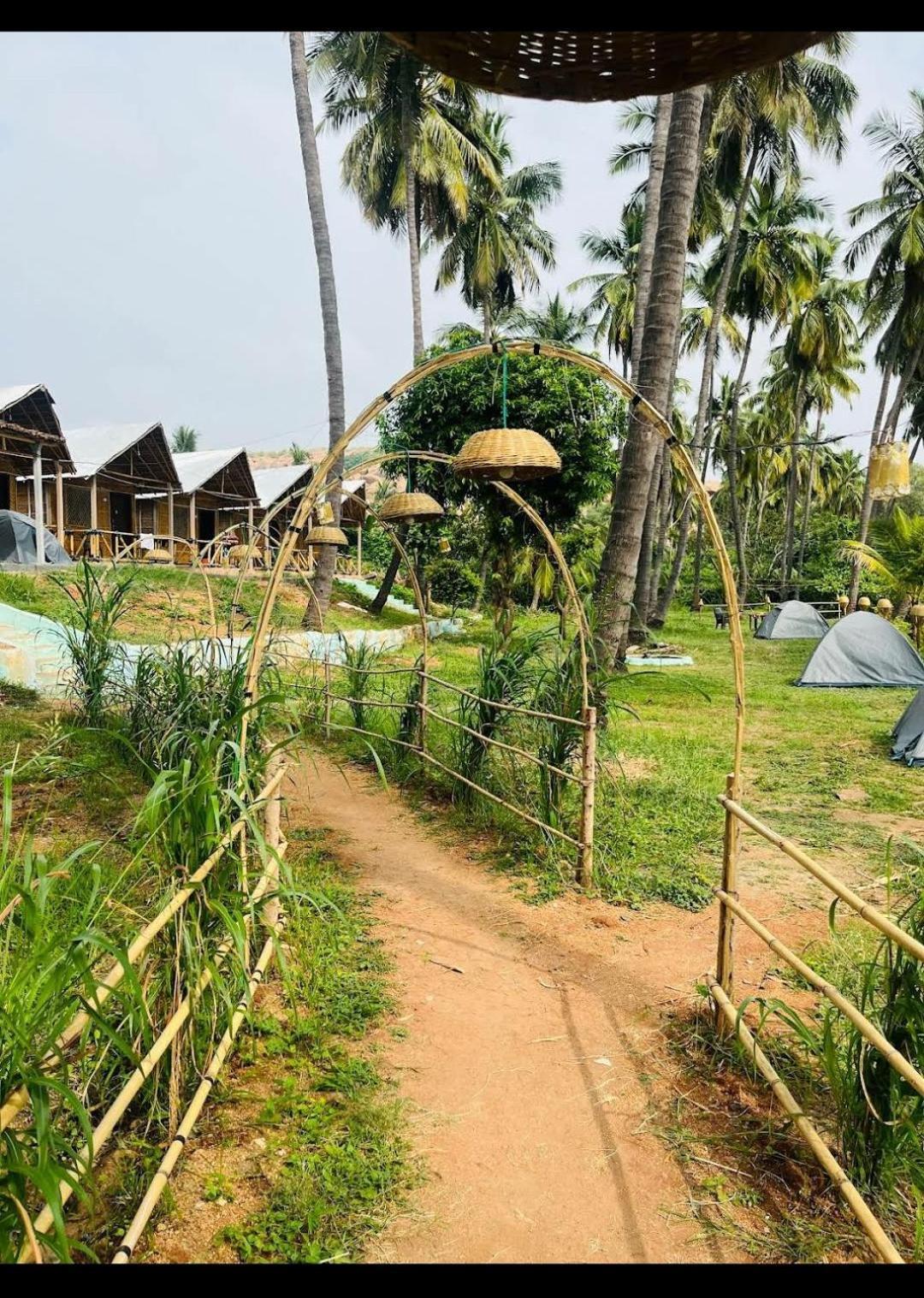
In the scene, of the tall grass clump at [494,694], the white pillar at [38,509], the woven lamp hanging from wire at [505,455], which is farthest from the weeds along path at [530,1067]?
the white pillar at [38,509]

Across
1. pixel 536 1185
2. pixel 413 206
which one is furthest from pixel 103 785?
pixel 413 206

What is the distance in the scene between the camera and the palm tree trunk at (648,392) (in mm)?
5559

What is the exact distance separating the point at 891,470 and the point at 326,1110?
7.89 meters

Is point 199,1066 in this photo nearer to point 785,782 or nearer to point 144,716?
point 144,716

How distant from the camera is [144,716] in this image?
16.2ft

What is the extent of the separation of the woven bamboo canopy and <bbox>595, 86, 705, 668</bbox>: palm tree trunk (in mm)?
4213

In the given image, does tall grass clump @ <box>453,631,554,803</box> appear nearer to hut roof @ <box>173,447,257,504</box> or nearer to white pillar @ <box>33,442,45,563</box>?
white pillar @ <box>33,442,45,563</box>

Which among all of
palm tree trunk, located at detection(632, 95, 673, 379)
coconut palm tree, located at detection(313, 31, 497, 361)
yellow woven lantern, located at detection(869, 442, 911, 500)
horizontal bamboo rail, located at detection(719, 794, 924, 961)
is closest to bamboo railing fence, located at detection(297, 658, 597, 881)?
horizontal bamboo rail, located at detection(719, 794, 924, 961)

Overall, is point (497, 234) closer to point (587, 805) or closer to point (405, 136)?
point (405, 136)

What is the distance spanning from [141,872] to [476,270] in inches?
714

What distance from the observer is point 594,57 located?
3.88 ft

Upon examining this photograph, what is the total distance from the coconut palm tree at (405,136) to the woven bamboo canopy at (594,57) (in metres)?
14.6

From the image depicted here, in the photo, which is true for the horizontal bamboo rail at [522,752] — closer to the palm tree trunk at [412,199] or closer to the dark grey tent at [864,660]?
the dark grey tent at [864,660]

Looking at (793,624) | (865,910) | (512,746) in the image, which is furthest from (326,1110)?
(793,624)
